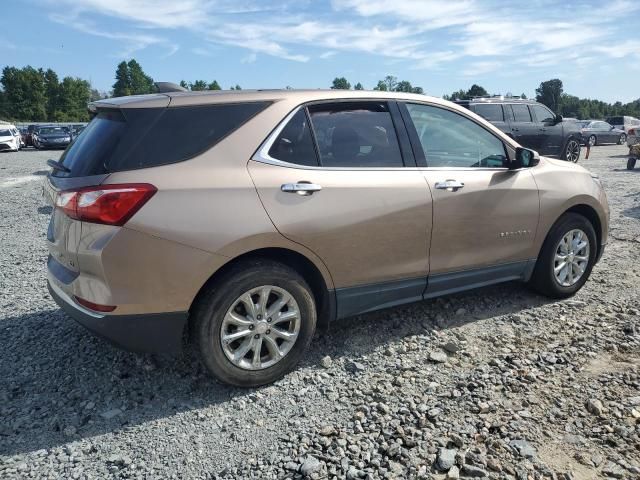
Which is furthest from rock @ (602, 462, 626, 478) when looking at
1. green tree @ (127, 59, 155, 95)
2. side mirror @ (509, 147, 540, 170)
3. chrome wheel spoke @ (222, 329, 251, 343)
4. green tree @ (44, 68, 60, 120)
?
green tree @ (127, 59, 155, 95)

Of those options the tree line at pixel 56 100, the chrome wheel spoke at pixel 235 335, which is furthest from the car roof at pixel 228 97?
the tree line at pixel 56 100

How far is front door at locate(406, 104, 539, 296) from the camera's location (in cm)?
379

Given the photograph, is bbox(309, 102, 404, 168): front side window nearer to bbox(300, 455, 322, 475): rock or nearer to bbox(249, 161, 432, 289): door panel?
bbox(249, 161, 432, 289): door panel

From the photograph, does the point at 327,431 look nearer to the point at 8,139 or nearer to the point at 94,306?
the point at 94,306

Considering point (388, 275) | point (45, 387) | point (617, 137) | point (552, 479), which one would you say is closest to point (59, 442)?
point (45, 387)

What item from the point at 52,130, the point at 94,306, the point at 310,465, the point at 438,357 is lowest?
the point at 310,465

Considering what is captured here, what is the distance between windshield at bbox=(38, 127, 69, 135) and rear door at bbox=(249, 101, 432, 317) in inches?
1317

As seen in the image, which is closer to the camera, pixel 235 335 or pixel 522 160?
pixel 235 335

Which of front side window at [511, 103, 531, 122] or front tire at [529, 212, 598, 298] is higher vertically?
front side window at [511, 103, 531, 122]

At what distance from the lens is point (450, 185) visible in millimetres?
3766

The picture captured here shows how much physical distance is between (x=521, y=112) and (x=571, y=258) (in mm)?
11071

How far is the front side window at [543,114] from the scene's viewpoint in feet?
48.7

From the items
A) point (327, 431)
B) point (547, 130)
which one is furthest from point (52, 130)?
point (327, 431)

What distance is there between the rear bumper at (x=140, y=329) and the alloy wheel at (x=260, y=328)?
0.27 metres
